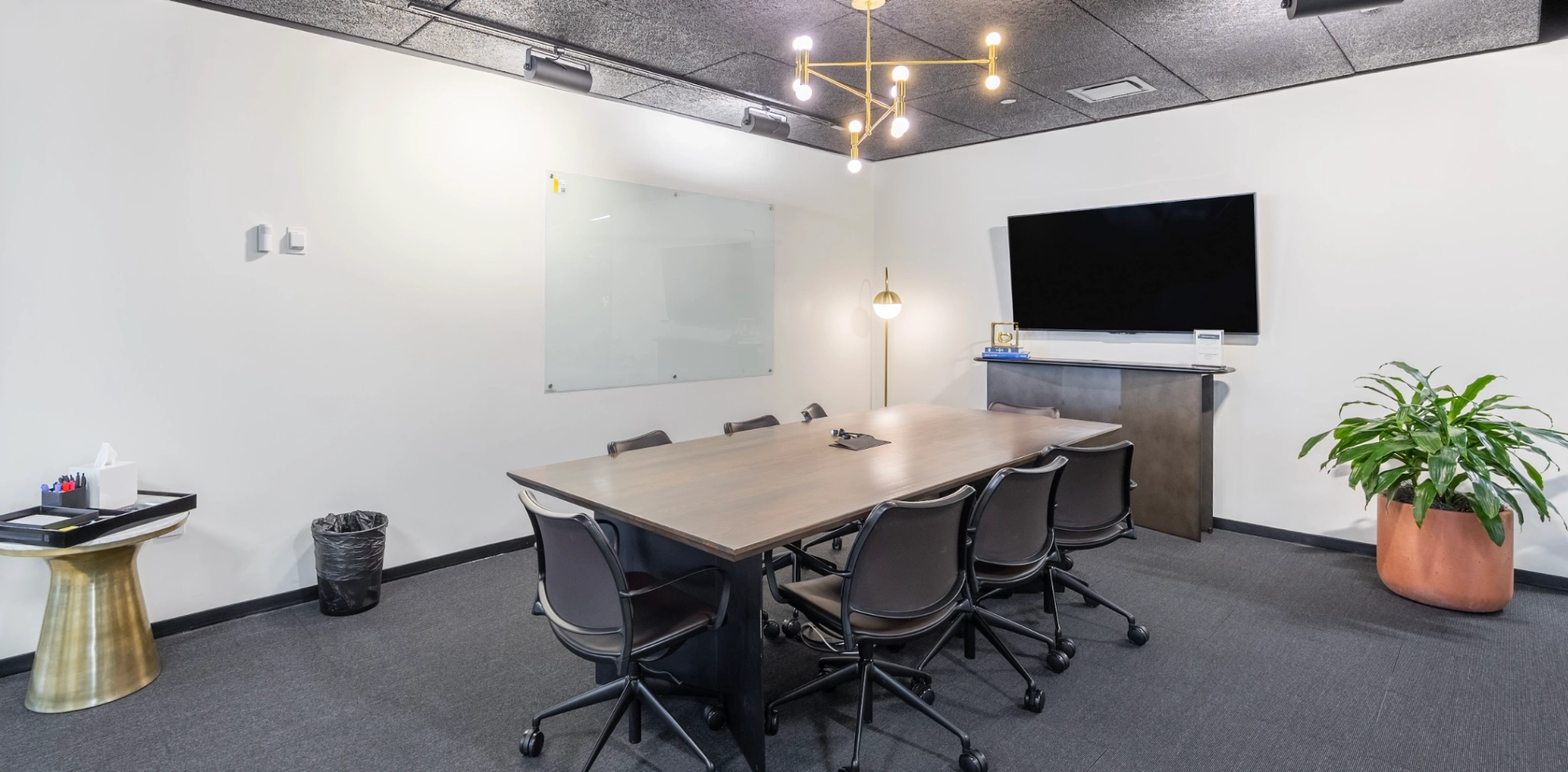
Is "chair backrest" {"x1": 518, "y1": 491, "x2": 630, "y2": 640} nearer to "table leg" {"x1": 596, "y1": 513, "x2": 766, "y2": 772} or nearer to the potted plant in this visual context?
"table leg" {"x1": 596, "y1": 513, "x2": 766, "y2": 772}

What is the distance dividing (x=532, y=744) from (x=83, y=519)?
6.19 ft

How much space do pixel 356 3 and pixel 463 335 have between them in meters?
1.63

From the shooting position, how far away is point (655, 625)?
7.25ft

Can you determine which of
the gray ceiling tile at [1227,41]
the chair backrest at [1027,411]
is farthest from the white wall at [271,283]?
the gray ceiling tile at [1227,41]

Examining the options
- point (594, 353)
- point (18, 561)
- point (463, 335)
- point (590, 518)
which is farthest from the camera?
point (594, 353)

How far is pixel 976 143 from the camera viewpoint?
575cm

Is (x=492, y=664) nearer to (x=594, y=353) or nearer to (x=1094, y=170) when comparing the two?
(x=594, y=353)

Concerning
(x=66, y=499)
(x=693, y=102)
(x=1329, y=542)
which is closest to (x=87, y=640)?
(x=66, y=499)

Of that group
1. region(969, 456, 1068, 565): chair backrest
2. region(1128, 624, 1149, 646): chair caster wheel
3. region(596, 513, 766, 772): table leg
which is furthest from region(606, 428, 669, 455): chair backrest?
region(1128, 624, 1149, 646): chair caster wheel

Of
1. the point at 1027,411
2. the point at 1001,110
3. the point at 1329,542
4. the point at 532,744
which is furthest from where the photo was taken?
the point at 1001,110

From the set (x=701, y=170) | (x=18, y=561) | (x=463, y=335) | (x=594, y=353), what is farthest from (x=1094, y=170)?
(x=18, y=561)

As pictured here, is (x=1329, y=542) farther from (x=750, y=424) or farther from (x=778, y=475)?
(x=778, y=475)

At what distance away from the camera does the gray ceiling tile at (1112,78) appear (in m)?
3.88

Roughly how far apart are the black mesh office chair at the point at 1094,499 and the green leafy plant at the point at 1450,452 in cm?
138
